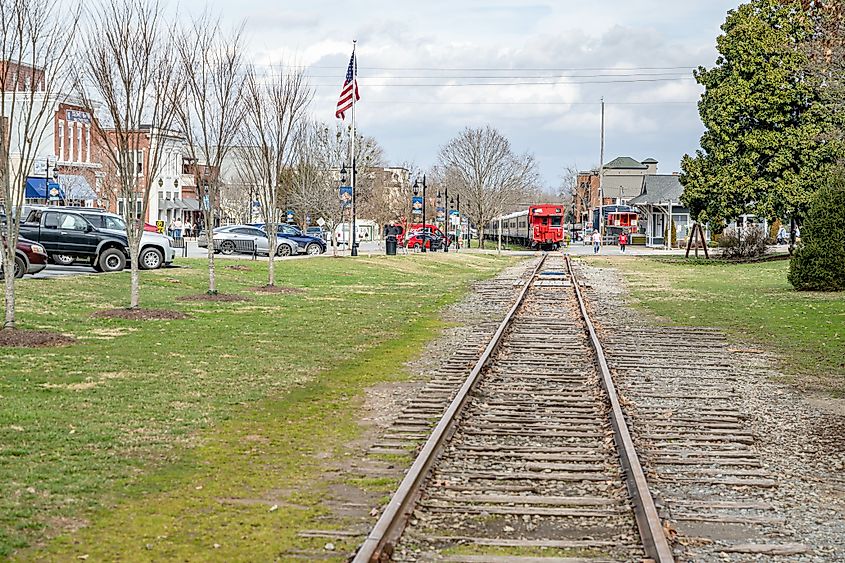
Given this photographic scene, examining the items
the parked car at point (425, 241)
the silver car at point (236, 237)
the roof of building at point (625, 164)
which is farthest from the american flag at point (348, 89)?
the roof of building at point (625, 164)

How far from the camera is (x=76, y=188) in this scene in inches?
2591

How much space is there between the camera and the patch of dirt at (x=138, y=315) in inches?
772

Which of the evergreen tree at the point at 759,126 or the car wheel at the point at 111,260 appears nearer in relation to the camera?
the car wheel at the point at 111,260

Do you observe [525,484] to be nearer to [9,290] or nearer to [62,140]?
[9,290]

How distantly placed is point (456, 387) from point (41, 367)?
5.32 meters

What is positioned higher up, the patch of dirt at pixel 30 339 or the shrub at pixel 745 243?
the shrub at pixel 745 243

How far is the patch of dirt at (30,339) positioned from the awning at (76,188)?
49259 mm

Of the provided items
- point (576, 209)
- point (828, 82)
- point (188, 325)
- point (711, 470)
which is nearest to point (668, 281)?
point (828, 82)

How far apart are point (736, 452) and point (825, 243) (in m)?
21.8

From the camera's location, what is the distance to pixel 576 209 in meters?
167

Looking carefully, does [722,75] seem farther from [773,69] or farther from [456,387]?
[456,387]

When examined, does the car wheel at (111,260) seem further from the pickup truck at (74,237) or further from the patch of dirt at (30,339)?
the patch of dirt at (30,339)

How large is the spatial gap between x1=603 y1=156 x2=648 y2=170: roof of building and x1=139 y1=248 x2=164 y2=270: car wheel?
15210 cm

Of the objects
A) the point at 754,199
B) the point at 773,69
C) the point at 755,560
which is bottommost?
the point at 755,560
